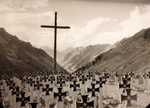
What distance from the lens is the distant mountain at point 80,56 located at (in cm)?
511

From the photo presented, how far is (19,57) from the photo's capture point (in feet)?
15.9

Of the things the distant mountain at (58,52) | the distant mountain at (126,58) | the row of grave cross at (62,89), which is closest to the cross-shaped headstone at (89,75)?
the row of grave cross at (62,89)

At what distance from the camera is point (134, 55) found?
5355mm

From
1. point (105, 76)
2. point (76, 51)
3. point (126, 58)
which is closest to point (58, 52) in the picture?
point (76, 51)

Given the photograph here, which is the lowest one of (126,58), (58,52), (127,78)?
(127,78)

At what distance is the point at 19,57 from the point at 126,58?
2717mm

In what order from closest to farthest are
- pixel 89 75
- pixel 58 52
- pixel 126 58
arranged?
pixel 58 52 < pixel 89 75 < pixel 126 58

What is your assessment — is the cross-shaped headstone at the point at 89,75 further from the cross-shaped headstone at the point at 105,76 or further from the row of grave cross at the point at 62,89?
the cross-shaped headstone at the point at 105,76

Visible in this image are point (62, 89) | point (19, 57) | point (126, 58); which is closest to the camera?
point (62, 89)

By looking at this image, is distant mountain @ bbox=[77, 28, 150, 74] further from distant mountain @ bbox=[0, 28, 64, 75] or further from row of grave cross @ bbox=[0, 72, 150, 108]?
distant mountain @ bbox=[0, 28, 64, 75]

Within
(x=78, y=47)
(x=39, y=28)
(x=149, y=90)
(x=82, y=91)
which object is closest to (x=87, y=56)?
(x=78, y=47)

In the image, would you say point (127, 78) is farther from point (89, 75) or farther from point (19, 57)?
point (19, 57)

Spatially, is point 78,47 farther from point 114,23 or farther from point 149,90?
point 149,90

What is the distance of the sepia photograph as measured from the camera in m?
4.62
